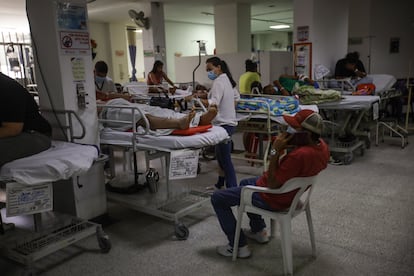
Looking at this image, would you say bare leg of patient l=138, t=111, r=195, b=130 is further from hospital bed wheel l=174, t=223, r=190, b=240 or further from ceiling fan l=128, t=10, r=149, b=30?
ceiling fan l=128, t=10, r=149, b=30

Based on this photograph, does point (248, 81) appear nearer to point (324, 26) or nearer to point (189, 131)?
point (324, 26)

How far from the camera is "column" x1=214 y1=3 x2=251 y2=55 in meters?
9.19

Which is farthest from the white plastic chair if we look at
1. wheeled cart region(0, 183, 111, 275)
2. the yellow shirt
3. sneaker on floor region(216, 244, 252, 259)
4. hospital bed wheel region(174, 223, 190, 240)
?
the yellow shirt

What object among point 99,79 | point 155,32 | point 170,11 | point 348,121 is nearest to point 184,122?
point 99,79

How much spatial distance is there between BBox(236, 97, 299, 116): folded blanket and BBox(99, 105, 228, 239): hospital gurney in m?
1.16

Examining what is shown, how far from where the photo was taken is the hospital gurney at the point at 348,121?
→ 15.5ft

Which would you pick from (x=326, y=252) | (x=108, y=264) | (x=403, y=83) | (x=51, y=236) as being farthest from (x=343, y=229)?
(x=403, y=83)

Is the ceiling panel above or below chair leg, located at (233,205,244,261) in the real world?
above

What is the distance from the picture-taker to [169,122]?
2.87m

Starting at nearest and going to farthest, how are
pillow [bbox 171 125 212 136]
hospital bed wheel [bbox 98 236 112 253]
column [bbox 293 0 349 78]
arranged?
1. hospital bed wheel [bbox 98 236 112 253]
2. pillow [bbox 171 125 212 136]
3. column [bbox 293 0 349 78]

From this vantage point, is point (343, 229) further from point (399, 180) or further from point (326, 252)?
point (399, 180)

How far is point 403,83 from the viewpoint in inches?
295

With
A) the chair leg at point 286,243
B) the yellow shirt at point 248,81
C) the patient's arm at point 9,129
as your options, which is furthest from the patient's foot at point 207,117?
the yellow shirt at point 248,81

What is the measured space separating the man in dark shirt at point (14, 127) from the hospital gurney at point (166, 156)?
0.70 m
